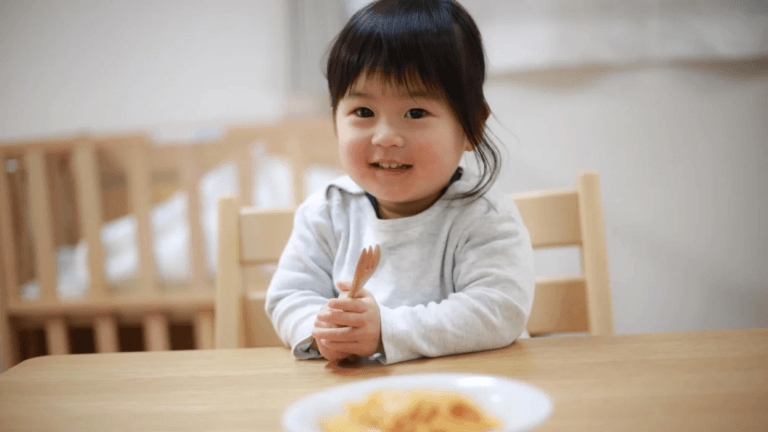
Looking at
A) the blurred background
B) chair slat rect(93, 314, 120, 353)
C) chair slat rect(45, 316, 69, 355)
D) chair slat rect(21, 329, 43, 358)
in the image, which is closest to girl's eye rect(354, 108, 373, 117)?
the blurred background

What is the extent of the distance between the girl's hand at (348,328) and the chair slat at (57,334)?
170 centimetres

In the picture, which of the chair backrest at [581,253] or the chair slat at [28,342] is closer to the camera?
the chair backrest at [581,253]

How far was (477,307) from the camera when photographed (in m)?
0.62

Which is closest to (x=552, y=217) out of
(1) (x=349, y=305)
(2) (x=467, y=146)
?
(2) (x=467, y=146)

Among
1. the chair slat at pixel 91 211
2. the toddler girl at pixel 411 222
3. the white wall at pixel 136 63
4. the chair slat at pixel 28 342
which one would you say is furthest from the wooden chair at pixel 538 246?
the white wall at pixel 136 63

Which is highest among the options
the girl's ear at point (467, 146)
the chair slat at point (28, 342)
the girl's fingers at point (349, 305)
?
the girl's ear at point (467, 146)

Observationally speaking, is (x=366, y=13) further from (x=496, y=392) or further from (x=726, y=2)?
(x=726, y=2)

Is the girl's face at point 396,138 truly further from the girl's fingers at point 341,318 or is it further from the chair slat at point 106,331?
the chair slat at point 106,331

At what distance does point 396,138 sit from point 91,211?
1.51 m

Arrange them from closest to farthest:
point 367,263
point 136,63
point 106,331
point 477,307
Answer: point 367,263, point 477,307, point 106,331, point 136,63

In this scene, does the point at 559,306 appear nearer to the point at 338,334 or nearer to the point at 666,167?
the point at 338,334

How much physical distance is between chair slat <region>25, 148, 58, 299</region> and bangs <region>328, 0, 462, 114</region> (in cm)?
155

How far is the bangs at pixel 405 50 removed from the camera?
2.18 ft

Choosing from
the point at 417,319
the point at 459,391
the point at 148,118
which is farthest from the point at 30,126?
the point at 459,391
